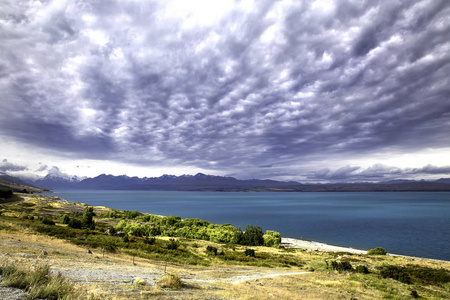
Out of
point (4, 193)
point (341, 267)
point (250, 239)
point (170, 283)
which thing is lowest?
point (250, 239)

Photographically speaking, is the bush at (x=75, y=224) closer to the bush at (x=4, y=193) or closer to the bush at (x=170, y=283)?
the bush at (x=170, y=283)

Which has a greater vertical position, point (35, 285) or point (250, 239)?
point (35, 285)

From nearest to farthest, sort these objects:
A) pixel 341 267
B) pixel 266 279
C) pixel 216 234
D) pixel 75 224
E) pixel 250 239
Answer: pixel 266 279 → pixel 341 267 → pixel 75 224 → pixel 250 239 → pixel 216 234

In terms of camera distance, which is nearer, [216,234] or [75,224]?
[75,224]

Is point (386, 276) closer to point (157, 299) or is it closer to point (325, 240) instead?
point (157, 299)

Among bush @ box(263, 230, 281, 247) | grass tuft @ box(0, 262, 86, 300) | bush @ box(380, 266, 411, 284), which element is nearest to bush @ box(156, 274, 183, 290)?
grass tuft @ box(0, 262, 86, 300)

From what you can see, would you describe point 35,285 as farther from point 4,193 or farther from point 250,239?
point 4,193

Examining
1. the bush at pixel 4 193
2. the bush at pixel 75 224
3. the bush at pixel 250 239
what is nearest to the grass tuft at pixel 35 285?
the bush at pixel 75 224

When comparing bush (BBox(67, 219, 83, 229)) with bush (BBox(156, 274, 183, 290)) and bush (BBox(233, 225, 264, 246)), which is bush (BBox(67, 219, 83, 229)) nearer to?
bush (BBox(233, 225, 264, 246))

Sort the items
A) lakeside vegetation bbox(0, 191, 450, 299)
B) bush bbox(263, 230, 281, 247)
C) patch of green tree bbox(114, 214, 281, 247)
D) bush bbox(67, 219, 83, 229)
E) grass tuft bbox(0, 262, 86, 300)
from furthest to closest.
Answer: bush bbox(263, 230, 281, 247) < patch of green tree bbox(114, 214, 281, 247) < bush bbox(67, 219, 83, 229) < lakeside vegetation bbox(0, 191, 450, 299) < grass tuft bbox(0, 262, 86, 300)

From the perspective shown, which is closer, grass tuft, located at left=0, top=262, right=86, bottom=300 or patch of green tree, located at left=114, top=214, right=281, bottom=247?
grass tuft, located at left=0, top=262, right=86, bottom=300

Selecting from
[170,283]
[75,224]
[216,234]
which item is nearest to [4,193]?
[75,224]

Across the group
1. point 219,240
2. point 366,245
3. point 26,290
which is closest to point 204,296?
point 26,290

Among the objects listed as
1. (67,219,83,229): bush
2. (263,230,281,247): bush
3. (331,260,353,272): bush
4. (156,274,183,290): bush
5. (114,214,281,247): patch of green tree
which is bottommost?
(263,230,281,247): bush
